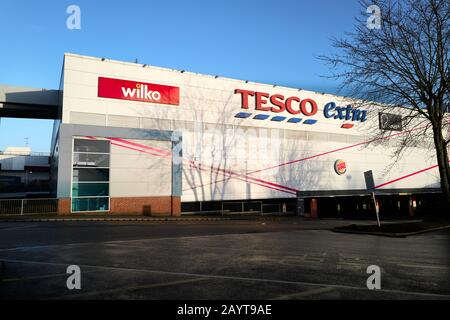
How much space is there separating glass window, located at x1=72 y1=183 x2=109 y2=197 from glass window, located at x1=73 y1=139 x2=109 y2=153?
256 cm

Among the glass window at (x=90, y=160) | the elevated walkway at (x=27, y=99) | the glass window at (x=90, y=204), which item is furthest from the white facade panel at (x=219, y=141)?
the elevated walkway at (x=27, y=99)

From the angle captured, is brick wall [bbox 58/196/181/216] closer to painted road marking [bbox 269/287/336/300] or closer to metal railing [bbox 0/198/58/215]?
metal railing [bbox 0/198/58/215]

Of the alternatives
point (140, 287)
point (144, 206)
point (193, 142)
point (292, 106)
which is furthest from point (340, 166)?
point (140, 287)

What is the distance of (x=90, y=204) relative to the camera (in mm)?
25125

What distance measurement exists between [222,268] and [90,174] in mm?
20534

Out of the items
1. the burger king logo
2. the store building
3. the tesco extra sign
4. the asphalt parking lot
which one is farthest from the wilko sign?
the burger king logo

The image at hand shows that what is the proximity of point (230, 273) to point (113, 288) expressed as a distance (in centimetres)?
233

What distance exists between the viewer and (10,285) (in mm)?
6066

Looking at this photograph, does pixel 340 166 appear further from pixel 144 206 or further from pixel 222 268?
pixel 222 268

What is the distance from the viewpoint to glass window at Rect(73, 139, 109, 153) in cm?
2501

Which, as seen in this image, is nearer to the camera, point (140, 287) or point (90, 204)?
point (140, 287)

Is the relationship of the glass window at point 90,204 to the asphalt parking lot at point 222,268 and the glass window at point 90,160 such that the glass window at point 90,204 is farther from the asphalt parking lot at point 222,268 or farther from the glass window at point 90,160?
the asphalt parking lot at point 222,268
